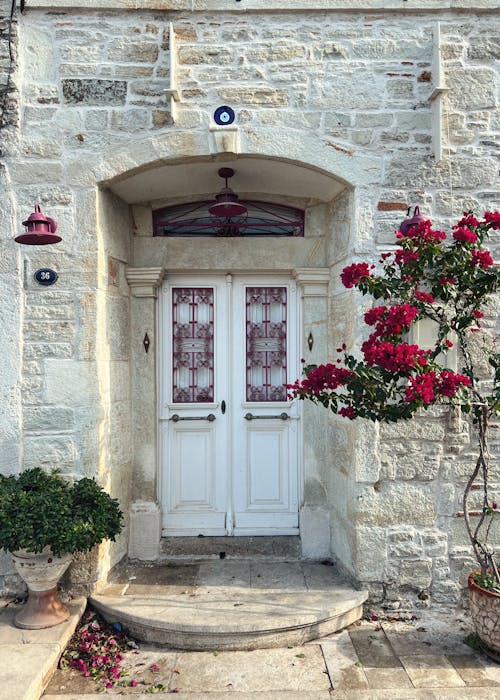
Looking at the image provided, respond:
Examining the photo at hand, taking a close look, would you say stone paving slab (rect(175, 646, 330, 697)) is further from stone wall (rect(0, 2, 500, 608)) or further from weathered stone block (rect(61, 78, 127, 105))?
weathered stone block (rect(61, 78, 127, 105))

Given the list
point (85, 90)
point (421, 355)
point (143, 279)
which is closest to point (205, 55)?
point (85, 90)

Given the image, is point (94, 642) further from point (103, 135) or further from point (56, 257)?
point (103, 135)

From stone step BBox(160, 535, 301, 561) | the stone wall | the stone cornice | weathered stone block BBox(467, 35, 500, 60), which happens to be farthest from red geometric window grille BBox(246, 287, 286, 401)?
weathered stone block BBox(467, 35, 500, 60)

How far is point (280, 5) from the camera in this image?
153 inches

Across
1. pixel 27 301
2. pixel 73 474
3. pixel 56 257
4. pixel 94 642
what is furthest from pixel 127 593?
pixel 56 257

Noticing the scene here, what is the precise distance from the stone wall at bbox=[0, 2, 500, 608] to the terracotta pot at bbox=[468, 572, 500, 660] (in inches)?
21.7

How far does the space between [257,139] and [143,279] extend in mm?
1357

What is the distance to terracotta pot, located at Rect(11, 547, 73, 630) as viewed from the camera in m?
3.49

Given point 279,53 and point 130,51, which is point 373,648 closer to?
point 279,53

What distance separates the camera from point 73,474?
3.88 meters

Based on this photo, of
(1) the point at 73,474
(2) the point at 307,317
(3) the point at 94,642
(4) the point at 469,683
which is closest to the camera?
(4) the point at 469,683

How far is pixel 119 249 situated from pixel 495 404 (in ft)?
9.14

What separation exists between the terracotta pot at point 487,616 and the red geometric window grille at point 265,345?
6.49 feet

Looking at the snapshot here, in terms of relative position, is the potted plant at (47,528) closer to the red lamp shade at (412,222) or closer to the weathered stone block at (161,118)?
the weathered stone block at (161,118)
